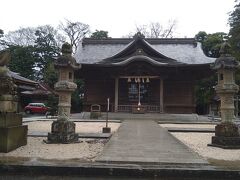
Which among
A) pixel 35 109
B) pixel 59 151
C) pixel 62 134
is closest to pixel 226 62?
pixel 62 134

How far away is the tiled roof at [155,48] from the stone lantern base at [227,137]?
20076mm

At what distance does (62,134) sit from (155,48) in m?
24.1

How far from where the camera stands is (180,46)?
33281 mm

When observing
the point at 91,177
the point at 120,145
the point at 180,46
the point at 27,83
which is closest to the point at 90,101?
the point at 27,83

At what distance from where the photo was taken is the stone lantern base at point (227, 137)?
9.65 metres

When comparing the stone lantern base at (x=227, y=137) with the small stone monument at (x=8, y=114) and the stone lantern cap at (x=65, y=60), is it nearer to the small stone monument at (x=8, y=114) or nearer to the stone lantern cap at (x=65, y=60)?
the stone lantern cap at (x=65, y=60)

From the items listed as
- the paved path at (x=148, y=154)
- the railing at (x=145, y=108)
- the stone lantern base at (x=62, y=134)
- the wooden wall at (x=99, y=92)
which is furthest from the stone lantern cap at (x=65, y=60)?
the wooden wall at (x=99, y=92)

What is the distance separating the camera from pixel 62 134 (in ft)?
33.1

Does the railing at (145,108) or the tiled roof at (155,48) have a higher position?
the tiled roof at (155,48)

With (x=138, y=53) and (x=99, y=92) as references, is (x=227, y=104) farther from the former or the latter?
(x=99, y=92)

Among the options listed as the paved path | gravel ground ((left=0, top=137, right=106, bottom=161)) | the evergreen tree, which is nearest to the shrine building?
the evergreen tree

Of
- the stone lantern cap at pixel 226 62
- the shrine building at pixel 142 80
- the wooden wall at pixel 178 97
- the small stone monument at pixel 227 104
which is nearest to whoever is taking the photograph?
the small stone monument at pixel 227 104

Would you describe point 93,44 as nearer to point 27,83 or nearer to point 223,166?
point 27,83

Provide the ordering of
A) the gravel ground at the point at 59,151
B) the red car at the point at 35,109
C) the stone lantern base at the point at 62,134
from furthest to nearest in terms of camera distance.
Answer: the red car at the point at 35,109, the stone lantern base at the point at 62,134, the gravel ground at the point at 59,151
